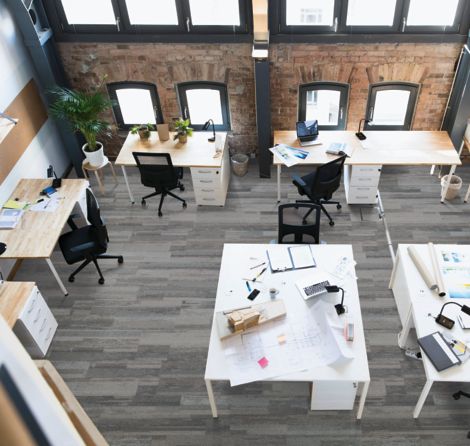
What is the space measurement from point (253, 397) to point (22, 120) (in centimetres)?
471

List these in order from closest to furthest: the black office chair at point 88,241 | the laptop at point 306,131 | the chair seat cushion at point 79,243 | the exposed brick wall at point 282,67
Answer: the black office chair at point 88,241, the chair seat cushion at point 79,243, the exposed brick wall at point 282,67, the laptop at point 306,131

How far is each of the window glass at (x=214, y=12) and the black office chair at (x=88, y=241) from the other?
113 inches

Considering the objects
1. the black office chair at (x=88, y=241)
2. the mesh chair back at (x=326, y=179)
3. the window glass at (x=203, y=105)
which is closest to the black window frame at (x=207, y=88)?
the window glass at (x=203, y=105)

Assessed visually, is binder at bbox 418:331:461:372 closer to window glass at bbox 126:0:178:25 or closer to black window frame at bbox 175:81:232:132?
black window frame at bbox 175:81:232:132

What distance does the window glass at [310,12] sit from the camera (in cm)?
609

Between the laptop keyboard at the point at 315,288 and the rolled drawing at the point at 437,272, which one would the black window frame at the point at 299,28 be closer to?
the rolled drawing at the point at 437,272

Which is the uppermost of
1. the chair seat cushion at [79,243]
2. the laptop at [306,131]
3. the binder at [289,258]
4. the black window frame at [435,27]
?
the black window frame at [435,27]

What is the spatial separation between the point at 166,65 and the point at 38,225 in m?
2.94

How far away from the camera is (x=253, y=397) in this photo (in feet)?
14.9

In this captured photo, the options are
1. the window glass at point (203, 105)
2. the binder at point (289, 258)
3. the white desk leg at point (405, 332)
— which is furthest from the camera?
the window glass at point (203, 105)

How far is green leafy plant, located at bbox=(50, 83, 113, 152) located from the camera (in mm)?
6379

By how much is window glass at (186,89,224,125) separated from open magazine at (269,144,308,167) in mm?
1283

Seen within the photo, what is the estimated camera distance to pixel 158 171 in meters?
6.27

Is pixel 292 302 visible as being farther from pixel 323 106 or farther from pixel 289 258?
pixel 323 106
